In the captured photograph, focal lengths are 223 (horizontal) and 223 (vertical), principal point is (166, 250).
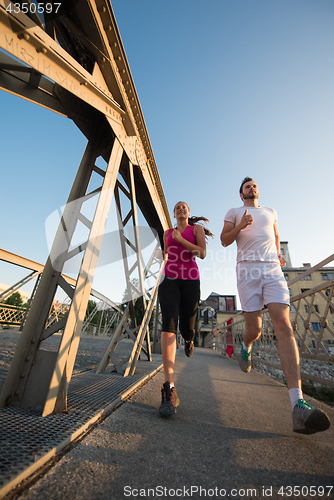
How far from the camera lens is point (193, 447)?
1197mm

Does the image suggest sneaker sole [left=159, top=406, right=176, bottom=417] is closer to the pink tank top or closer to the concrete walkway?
the concrete walkway

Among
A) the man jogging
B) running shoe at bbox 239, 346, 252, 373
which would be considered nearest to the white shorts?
the man jogging

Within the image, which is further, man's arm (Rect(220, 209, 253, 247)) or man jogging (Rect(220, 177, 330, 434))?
man's arm (Rect(220, 209, 253, 247))

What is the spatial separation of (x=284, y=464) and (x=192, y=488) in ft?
1.82

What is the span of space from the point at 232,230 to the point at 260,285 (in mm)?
598

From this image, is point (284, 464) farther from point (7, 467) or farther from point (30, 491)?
point (7, 467)

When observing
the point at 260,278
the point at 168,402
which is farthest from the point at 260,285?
the point at 168,402

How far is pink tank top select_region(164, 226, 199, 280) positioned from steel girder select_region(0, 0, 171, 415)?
0.93 meters

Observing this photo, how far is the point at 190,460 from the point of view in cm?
106

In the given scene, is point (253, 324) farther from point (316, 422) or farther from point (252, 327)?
point (316, 422)

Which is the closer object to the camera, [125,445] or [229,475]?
[229,475]

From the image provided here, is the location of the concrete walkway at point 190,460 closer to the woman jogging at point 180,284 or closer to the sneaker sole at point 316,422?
the sneaker sole at point 316,422

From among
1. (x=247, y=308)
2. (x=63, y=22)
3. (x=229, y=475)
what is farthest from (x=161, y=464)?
(x=63, y=22)

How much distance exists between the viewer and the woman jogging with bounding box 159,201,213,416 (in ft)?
7.06
